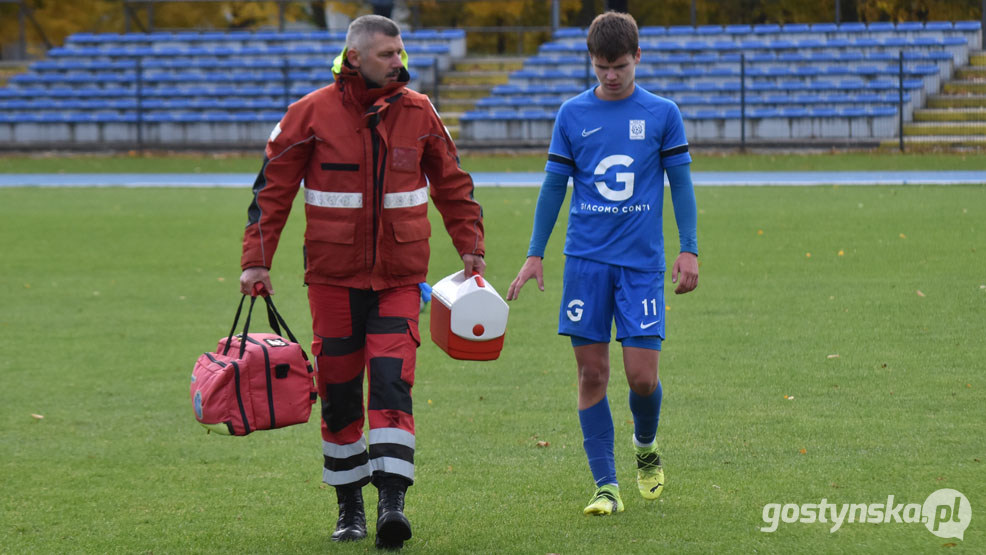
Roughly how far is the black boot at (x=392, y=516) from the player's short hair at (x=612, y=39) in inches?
69.9

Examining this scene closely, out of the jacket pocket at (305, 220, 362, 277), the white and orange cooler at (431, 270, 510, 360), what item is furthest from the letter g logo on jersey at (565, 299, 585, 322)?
the jacket pocket at (305, 220, 362, 277)

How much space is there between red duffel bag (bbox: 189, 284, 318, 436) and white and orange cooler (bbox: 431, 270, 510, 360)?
1.84ft

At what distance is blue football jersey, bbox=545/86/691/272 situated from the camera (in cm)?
495

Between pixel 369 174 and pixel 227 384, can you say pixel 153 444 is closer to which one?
pixel 227 384

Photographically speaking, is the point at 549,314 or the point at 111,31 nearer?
the point at 549,314

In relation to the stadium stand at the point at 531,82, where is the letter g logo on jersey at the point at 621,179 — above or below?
above

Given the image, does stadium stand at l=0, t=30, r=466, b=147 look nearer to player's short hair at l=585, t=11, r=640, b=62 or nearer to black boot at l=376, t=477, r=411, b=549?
player's short hair at l=585, t=11, r=640, b=62

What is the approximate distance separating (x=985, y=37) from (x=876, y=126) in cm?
748

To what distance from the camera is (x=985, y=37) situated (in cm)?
3209

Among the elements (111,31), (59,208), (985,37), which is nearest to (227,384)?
(59,208)

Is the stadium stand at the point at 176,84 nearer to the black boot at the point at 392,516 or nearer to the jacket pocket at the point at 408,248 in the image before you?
the jacket pocket at the point at 408,248

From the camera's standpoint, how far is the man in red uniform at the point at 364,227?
4.62 metres

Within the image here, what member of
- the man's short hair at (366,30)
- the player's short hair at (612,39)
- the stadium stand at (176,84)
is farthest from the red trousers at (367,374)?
the stadium stand at (176,84)

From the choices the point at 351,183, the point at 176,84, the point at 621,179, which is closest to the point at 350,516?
the point at 351,183
